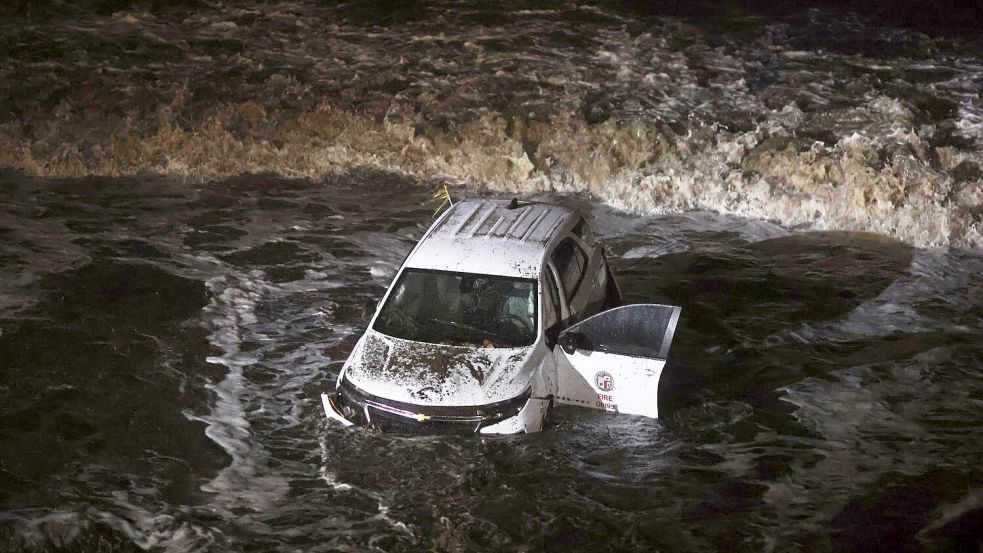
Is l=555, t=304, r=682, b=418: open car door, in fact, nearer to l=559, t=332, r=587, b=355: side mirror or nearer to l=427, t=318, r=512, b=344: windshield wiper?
l=559, t=332, r=587, b=355: side mirror

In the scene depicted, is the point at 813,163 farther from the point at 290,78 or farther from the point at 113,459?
the point at 113,459

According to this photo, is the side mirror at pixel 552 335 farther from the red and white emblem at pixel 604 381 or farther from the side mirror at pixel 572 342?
the red and white emblem at pixel 604 381

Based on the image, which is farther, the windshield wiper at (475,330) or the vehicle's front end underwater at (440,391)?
the windshield wiper at (475,330)

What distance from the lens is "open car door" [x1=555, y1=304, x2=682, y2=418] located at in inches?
298

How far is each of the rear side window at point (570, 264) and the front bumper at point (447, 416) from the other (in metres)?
1.42

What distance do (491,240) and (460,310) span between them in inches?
28.8

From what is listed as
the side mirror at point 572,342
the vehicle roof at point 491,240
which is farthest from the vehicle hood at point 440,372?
the vehicle roof at point 491,240

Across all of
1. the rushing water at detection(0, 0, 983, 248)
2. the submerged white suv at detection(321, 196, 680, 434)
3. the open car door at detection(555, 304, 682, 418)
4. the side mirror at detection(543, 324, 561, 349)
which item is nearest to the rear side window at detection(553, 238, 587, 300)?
the submerged white suv at detection(321, 196, 680, 434)

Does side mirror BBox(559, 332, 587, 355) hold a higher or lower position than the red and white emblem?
higher

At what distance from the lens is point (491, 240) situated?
27.6 feet

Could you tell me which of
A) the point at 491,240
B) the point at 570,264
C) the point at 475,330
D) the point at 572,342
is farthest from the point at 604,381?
the point at 491,240

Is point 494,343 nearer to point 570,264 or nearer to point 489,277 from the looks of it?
point 489,277

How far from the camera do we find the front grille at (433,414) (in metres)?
7.20

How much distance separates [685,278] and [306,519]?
21.9 ft
